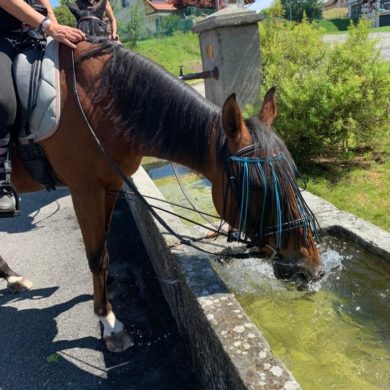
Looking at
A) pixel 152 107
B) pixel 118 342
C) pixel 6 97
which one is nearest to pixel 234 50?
pixel 152 107

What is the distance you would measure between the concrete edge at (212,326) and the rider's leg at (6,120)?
116cm

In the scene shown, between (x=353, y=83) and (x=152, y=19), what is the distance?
52003 millimetres

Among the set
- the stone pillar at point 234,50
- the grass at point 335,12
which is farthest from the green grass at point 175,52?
the grass at point 335,12

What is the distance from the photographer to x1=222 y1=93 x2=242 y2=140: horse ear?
6.65 ft

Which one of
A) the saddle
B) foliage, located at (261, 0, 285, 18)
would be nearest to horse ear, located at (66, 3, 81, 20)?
the saddle

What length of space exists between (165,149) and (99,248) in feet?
3.31

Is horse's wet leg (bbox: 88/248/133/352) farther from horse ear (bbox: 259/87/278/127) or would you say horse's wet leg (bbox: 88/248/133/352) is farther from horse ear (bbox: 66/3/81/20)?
horse ear (bbox: 66/3/81/20)

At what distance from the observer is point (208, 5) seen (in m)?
43.4

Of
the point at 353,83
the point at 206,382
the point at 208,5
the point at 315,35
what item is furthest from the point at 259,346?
the point at 208,5

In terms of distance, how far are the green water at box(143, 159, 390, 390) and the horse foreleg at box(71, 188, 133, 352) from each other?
926 millimetres

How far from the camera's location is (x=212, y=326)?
2.09 meters

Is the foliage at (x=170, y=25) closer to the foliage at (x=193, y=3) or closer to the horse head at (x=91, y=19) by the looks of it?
the foliage at (x=193, y=3)

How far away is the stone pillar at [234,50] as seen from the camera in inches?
201

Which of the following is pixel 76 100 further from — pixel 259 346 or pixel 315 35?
pixel 315 35
